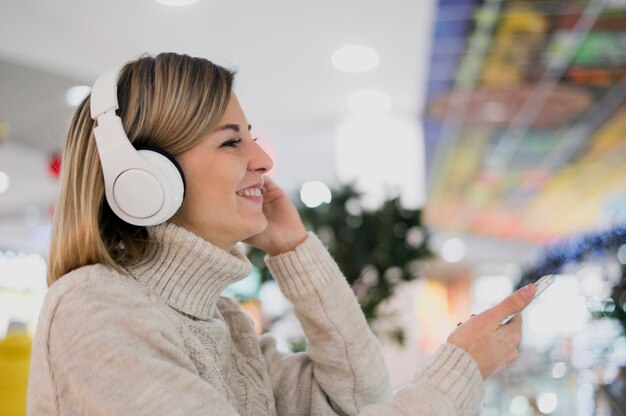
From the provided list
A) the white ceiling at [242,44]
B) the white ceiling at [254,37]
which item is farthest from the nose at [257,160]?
the white ceiling at [242,44]

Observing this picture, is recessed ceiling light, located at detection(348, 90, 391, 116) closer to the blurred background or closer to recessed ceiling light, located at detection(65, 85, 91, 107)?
the blurred background

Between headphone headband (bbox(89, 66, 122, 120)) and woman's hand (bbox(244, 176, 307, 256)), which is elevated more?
headphone headband (bbox(89, 66, 122, 120))

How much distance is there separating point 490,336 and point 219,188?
52 cm

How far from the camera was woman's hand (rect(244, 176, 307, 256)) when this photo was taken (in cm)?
157

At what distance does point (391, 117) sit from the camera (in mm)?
7473

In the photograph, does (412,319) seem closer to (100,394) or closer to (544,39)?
(544,39)

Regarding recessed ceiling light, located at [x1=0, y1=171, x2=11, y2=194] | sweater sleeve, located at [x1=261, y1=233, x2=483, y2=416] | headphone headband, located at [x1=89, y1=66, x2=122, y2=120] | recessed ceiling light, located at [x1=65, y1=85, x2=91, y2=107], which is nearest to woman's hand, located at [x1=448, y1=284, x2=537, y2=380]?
sweater sleeve, located at [x1=261, y1=233, x2=483, y2=416]

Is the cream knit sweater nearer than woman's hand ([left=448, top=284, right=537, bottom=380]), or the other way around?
the cream knit sweater

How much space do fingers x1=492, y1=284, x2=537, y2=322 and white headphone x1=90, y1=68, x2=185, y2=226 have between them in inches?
21.9

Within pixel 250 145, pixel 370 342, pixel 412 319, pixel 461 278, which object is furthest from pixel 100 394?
pixel 461 278

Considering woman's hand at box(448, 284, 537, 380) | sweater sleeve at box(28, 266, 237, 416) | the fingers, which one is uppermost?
sweater sleeve at box(28, 266, 237, 416)

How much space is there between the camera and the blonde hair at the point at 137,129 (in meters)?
1.24

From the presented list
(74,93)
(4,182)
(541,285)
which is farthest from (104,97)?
(4,182)

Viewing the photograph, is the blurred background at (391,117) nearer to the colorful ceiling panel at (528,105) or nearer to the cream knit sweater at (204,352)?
the colorful ceiling panel at (528,105)
